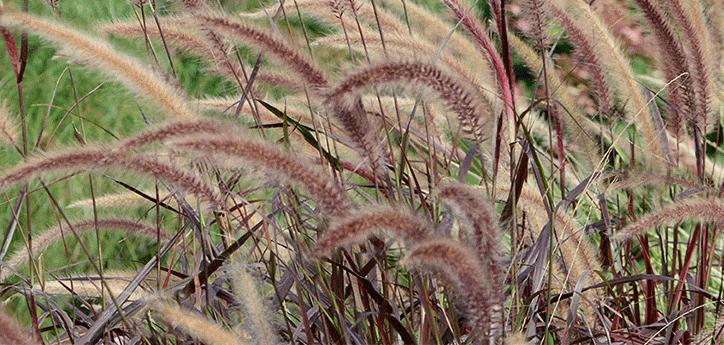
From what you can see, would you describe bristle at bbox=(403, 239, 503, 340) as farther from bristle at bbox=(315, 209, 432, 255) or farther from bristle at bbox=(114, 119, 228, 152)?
bristle at bbox=(114, 119, 228, 152)

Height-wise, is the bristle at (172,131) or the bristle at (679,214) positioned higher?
the bristle at (172,131)

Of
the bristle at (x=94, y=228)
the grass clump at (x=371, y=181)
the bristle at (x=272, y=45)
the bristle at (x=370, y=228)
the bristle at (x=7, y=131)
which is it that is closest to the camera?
the bristle at (x=370, y=228)

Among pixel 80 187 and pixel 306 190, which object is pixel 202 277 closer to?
pixel 306 190

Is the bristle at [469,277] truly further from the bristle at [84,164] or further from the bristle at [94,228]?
the bristle at [94,228]

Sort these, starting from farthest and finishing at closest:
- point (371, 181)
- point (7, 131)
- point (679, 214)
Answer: point (371, 181) < point (7, 131) < point (679, 214)

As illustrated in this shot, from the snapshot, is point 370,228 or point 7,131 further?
point 7,131

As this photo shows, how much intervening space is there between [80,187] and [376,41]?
1415 mm

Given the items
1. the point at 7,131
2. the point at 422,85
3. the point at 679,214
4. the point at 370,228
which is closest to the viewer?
the point at 370,228

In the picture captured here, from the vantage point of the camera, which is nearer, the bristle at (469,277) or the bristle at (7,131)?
the bristle at (469,277)

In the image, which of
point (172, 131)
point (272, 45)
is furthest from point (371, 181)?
point (172, 131)

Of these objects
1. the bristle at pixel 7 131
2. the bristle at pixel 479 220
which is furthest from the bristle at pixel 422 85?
the bristle at pixel 7 131

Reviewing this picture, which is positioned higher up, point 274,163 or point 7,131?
point 274,163

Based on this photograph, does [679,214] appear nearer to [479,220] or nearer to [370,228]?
[479,220]

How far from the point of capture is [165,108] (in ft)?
2.70
